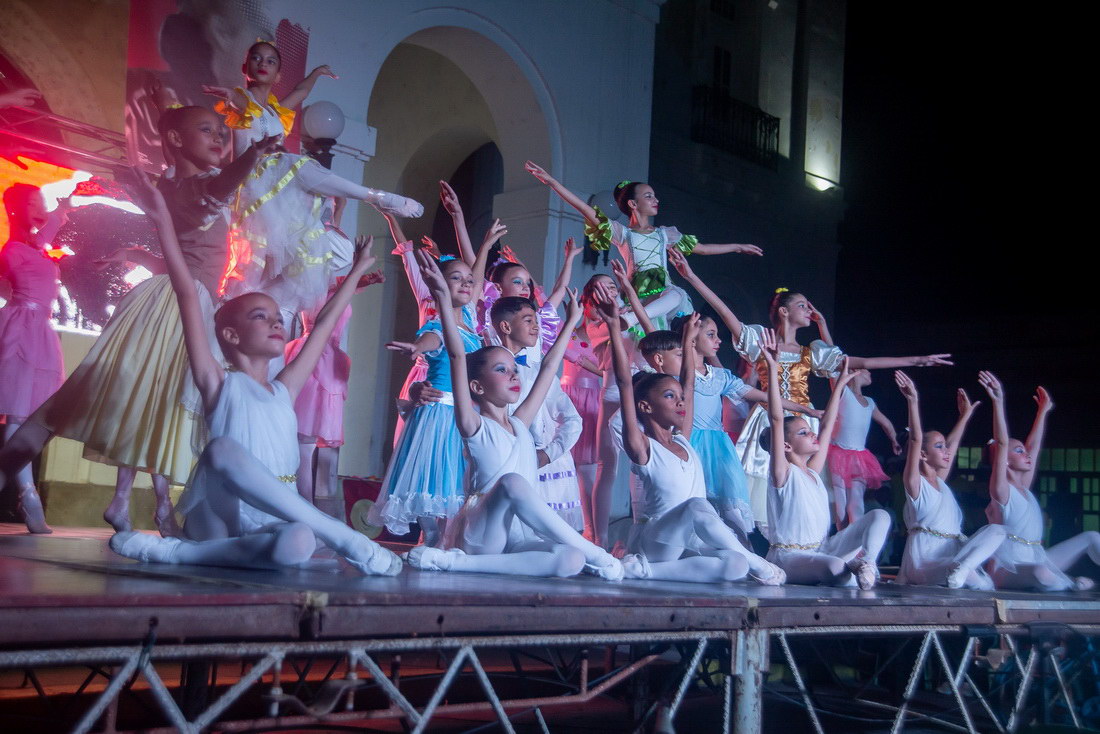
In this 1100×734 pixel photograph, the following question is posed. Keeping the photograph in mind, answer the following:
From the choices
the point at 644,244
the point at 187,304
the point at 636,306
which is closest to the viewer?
the point at 187,304

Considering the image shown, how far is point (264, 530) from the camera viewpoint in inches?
118

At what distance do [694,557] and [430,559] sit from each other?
42.8 inches

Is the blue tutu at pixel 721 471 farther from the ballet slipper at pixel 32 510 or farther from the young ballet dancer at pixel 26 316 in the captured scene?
the young ballet dancer at pixel 26 316

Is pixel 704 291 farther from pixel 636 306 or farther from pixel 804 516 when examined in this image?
pixel 804 516

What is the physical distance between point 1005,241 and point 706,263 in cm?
333

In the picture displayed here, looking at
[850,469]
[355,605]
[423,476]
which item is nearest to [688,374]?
[423,476]

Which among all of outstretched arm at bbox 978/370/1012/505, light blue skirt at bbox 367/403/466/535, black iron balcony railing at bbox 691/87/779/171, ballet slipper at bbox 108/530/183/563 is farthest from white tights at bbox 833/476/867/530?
black iron balcony railing at bbox 691/87/779/171

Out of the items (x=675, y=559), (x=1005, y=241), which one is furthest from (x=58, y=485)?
(x=1005, y=241)

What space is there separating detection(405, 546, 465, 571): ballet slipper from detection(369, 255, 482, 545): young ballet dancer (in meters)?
0.93

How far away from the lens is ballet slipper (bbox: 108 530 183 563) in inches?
Result: 117

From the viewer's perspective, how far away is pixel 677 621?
2.87m

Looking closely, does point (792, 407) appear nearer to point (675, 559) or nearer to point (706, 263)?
point (675, 559)

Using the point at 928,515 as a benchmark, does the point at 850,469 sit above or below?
above

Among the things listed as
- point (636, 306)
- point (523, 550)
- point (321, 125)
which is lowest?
point (523, 550)
